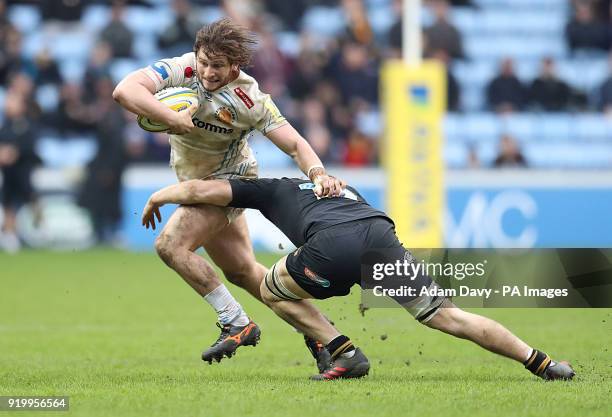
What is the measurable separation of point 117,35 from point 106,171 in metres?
2.97

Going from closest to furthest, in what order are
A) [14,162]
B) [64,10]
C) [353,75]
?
[14,162]
[353,75]
[64,10]

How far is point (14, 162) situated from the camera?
19797 mm

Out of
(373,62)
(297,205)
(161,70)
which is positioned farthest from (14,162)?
(297,205)

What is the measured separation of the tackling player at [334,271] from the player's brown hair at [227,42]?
81cm

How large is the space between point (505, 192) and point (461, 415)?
13.5 metres

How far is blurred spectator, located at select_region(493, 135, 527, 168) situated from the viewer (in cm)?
2006

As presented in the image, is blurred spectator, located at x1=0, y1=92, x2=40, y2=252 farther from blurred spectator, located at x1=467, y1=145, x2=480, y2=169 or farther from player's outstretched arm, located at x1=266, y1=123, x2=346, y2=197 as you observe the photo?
player's outstretched arm, located at x1=266, y1=123, x2=346, y2=197

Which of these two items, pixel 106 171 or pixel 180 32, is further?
pixel 180 32

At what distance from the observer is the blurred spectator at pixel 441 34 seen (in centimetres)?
2153

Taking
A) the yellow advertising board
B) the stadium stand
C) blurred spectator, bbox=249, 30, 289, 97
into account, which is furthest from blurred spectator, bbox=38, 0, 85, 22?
the yellow advertising board

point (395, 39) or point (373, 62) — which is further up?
point (395, 39)

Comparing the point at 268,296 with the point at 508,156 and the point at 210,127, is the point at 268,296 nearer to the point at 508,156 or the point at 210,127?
the point at 210,127

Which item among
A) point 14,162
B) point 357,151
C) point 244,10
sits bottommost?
point 14,162

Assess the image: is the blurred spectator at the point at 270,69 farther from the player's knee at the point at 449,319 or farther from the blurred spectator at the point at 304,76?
the player's knee at the point at 449,319
